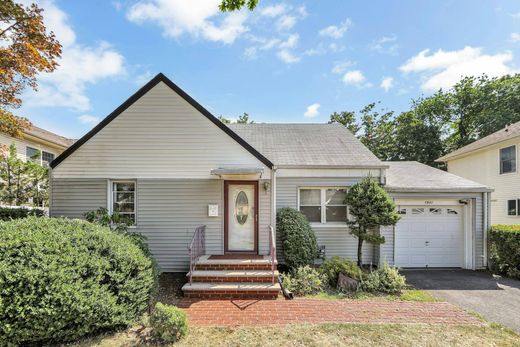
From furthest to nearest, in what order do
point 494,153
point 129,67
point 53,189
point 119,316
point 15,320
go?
point 494,153, point 129,67, point 53,189, point 119,316, point 15,320

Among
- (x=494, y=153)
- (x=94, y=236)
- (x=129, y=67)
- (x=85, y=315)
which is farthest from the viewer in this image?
(x=494, y=153)

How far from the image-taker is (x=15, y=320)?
373 centimetres

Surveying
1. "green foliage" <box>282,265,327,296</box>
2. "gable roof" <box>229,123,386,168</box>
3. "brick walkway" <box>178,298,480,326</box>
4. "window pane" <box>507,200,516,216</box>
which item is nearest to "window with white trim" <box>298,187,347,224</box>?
"gable roof" <box>229,123,386,168</box>

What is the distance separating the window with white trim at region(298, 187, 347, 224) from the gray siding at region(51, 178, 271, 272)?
83.9 inches

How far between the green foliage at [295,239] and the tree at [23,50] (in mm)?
9001

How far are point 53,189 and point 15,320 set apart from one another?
5.51 m

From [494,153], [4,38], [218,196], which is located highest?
[4,38]

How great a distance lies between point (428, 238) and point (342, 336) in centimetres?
688

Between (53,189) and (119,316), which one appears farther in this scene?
(53,189)

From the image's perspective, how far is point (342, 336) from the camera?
4.52m

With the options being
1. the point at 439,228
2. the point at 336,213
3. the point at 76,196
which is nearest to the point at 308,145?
the point at 336,213

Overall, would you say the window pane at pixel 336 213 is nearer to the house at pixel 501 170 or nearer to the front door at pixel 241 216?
the front door at pixel 241 216

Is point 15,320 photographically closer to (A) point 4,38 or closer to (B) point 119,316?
(B) point 119,316

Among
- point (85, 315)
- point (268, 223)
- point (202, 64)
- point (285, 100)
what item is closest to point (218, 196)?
point (268, 223)
